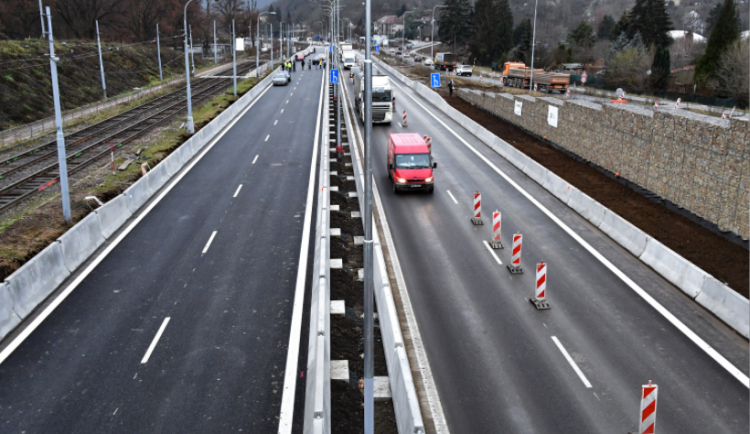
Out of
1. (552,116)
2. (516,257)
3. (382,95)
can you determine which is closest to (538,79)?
(382,95)

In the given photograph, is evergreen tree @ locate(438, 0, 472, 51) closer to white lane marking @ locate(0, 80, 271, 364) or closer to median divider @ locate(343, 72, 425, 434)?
white lane marking @ locate(0, 80, 271, 364)

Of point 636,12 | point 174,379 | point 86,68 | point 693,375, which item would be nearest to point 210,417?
point 174,379

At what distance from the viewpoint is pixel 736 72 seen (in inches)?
2015

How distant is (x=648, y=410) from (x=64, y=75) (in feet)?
219

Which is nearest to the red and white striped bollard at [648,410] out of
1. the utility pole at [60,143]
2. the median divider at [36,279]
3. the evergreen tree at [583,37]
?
the median divider at [36,279]

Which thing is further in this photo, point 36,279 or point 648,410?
point 36,279

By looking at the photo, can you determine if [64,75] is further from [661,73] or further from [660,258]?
[661,73]

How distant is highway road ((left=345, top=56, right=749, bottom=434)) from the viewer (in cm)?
1137

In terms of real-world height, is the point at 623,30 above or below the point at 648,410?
above

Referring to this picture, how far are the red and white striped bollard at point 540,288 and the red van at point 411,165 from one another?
1030 cm

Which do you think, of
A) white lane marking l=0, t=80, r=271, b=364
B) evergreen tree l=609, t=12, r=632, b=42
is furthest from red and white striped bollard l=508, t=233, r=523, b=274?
evergreen tree l=609, t=12, r=632, b=42

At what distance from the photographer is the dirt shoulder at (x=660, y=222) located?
17.2 metres

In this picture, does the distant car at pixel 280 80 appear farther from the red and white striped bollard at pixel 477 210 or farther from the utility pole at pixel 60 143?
the red and white striped bollard at pixel 477 210

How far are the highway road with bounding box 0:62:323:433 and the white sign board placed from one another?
17.3 meters
